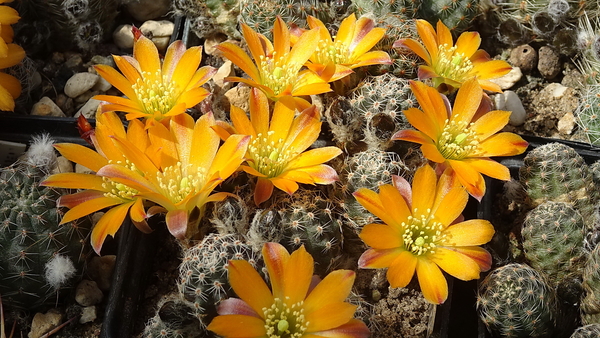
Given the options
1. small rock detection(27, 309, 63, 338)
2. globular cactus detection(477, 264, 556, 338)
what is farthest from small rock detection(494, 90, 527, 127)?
small rock detection(27, 309, 63, 338)

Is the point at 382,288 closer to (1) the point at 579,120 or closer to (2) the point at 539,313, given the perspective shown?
(2) the point at 539,313

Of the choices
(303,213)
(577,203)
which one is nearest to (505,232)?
(577,203)

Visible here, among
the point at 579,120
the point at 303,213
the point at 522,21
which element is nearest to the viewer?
the point at 303,213

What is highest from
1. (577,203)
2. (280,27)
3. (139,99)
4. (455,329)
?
(280,27)

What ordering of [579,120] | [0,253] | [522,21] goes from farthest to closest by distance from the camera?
[522,21] → [579,120] → [0,253]

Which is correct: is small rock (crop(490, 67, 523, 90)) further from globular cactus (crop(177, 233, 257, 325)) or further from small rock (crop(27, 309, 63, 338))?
small rock (crop(27, 309, 63, 338))

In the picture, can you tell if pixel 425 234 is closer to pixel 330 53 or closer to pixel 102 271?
pixel 330 53
